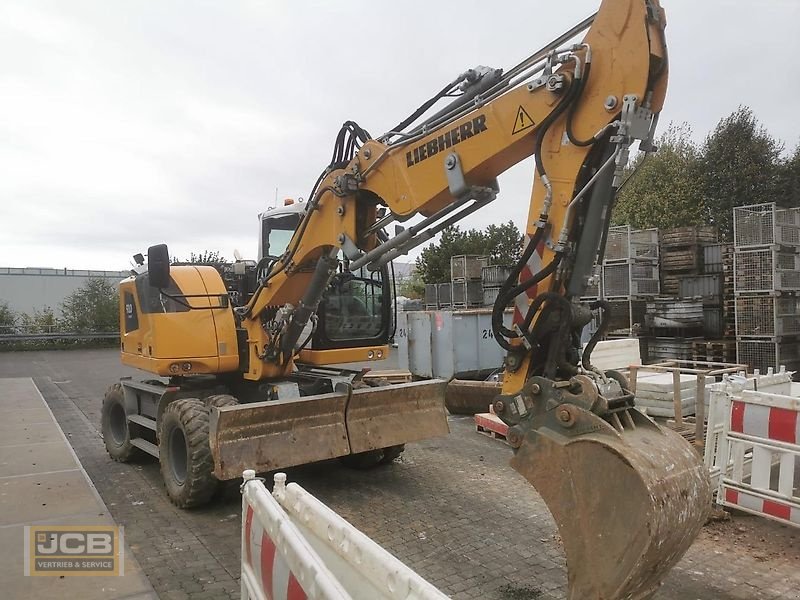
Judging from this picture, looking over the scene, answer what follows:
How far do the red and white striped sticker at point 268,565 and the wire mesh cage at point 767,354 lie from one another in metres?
11.3

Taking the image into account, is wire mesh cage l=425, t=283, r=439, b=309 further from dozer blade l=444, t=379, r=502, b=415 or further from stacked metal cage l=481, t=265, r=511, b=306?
dozer blade l=444, t=379, r=502, b=415

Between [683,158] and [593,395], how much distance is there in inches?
1082

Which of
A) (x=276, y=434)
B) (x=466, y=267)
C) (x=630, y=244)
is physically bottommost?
(x=276, y=434)

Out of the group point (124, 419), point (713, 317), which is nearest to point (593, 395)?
point (124, 419)

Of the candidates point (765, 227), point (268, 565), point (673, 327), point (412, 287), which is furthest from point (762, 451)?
point (412, 287)

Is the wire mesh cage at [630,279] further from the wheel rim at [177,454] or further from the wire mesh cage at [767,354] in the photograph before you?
the wheel rim at [177,454]

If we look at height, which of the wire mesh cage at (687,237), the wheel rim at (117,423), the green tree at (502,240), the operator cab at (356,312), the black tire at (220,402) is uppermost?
the green tree at (502,240)

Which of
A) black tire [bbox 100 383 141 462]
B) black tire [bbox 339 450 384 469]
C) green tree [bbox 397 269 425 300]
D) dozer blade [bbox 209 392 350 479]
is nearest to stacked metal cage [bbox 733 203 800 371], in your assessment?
black tire [bbox 339 450 384 469]

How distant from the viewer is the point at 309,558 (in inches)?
73.5

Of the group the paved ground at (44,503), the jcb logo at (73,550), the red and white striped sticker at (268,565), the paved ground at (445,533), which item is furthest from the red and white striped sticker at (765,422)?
the jcb logo at (73,550)

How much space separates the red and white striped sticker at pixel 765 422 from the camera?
192 inches

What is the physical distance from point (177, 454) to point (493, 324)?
4074mm

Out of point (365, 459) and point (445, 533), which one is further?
point (365, 459)

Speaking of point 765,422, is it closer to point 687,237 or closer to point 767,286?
point 767,286
